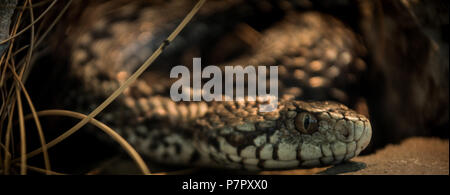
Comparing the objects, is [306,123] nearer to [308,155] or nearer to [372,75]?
[308,155]

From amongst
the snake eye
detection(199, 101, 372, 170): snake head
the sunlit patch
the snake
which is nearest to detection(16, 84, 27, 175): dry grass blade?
the snake

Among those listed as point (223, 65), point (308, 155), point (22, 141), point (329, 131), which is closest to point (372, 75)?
point (329, 131)

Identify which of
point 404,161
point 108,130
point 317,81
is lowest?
point 404,161

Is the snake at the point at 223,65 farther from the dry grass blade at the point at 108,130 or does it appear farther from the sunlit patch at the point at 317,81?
the dry grass blade at the point at 108,130

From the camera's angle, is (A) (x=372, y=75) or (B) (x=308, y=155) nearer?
(B) (x=308, y=155)

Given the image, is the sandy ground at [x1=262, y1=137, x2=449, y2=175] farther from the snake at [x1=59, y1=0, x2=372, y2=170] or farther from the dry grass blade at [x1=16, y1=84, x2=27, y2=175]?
the dry grass blade at [x1=16, y1=84, x2=27, y2=175]

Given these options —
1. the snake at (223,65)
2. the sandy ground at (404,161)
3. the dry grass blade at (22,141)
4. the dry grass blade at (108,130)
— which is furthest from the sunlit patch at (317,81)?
the dry grass blade at (22,141)

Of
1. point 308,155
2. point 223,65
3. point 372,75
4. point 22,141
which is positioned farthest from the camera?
point 223,65
